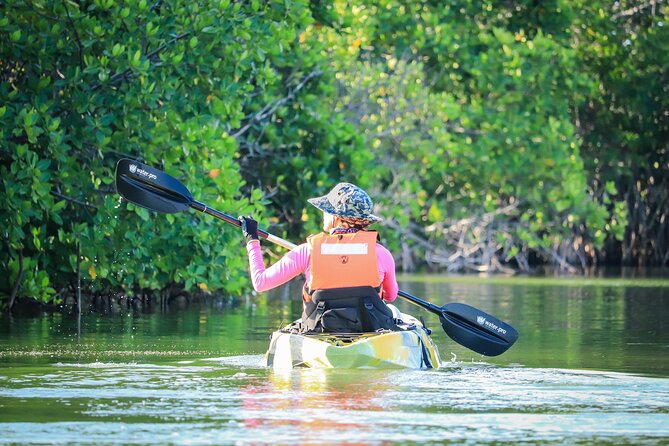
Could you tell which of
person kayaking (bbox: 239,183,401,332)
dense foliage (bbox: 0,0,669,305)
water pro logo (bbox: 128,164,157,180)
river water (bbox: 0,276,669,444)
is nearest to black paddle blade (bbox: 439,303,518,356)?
river water (bbox: 0,276,669,444)

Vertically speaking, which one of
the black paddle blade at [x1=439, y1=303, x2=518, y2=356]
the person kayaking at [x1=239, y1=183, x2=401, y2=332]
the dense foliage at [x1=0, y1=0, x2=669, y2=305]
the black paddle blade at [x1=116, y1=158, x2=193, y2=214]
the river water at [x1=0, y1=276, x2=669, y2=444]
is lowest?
the river water at [x1=0, y1=276, x2=669, y2=444]

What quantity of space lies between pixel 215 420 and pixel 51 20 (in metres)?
8.96

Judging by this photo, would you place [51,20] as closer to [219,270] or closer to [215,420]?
[219,270]

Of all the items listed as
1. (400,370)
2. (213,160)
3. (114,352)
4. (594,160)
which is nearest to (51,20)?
(213,160)

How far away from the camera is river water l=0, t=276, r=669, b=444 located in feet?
26.4

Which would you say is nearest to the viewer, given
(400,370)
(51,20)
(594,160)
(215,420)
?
(215,420)

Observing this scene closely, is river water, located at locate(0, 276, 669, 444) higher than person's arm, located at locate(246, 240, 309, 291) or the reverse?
the reverse

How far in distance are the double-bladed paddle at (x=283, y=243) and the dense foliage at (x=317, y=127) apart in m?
2.39

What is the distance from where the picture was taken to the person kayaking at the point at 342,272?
1115cm

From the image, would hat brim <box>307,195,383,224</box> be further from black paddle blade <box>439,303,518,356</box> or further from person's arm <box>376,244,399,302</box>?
black paddle blade <box>439,303,518,356</box>

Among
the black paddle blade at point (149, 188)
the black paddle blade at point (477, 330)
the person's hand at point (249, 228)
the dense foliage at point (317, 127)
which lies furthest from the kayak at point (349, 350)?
the dense foliage at point (317, 127)

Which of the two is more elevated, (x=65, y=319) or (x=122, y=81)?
(x=122, y=81)

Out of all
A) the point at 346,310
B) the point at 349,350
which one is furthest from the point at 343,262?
the point at 349,350

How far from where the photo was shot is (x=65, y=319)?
16984mm
